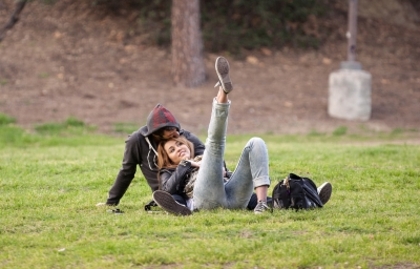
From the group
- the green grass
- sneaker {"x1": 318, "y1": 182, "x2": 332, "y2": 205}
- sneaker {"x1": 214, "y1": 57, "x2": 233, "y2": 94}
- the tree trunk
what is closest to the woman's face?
the green grass

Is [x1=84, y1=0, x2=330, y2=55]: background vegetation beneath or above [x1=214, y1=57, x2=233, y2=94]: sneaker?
above

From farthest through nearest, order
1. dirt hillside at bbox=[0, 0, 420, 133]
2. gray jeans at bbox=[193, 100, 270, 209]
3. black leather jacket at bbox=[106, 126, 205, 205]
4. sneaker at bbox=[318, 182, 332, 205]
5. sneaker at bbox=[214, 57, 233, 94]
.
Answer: dirt hillside at bbox=[0, 0, 420, 133] → sneaker at bbox=[318, 182, 332, 205] → black leather jacket at bbox=[106, 126, 205, 205] → gray jeans at bbox=[193, 100, 270, 209] → sneaker at bbox=[214, 57, 233, 94]

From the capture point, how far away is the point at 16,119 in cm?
1811

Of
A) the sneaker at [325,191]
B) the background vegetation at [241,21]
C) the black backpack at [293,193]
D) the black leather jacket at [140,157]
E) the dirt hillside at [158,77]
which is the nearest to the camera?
the black backpack at [293,193]

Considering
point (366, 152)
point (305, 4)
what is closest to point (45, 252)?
point (366, 152)

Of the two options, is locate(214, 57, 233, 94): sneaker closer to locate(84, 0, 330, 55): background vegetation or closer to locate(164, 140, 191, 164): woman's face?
locate(164, 140, 191, 164): woman's face

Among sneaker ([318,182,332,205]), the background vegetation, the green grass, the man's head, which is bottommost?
the green grass

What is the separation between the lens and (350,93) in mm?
19281

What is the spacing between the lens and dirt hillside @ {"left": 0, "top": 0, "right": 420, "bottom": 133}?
19.0m

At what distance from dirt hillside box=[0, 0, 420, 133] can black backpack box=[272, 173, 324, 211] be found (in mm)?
10457

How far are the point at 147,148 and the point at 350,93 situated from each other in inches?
487

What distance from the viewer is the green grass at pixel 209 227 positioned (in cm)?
599

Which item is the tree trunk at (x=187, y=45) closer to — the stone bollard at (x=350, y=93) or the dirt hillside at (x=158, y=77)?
the dirt hillside at (x=158, y=77)

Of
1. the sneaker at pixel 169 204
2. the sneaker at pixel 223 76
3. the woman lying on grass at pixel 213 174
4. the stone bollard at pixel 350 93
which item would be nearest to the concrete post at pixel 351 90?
the stone bollard at pixel 350 93
